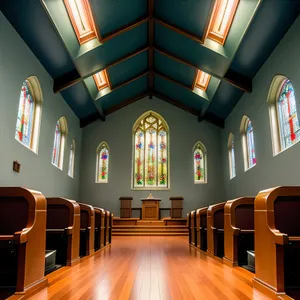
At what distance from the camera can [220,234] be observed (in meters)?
4.80

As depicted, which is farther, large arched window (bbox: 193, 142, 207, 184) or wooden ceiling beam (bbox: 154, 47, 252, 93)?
large arched window (bbox: 193, 142, 207, 184)

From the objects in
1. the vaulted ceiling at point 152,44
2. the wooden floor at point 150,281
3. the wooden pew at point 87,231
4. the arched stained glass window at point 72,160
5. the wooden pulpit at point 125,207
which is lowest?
the wooden floor at point 150,281

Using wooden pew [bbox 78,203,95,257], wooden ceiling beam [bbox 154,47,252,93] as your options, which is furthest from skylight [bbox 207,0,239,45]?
wooden pew [bbox 78,203,95,257]

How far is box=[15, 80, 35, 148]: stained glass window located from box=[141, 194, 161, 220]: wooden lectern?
4973 mm

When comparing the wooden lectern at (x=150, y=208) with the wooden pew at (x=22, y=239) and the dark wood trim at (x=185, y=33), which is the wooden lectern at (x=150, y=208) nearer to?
the dark wood trim at (x=185, y=33)

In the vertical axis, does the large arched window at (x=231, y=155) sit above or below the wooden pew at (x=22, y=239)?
above

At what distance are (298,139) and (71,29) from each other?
537 centimetres

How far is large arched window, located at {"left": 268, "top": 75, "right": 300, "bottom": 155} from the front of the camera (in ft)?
20.8

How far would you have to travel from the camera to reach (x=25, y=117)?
23.0 feet

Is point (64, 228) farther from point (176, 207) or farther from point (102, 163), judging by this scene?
point (102, 163)

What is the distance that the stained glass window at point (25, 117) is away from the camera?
6727 mm

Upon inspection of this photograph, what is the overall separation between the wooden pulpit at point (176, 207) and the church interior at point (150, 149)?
42mm

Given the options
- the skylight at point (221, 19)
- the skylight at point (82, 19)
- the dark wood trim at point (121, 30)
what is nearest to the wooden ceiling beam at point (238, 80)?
the skylight at point (221, 19)

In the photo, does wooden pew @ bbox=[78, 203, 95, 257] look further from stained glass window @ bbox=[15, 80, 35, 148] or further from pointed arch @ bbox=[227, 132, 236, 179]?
pointed arch @ bbox=[227, 132, 236, 179]
